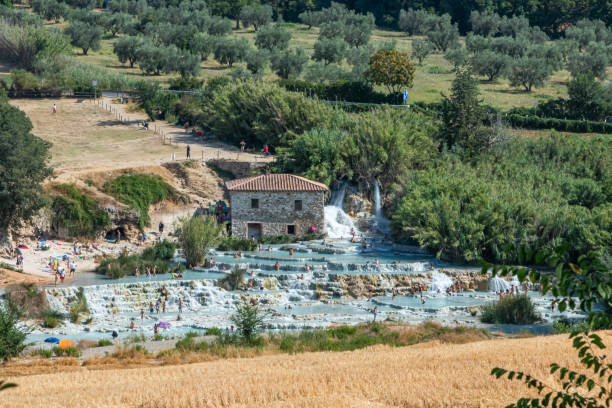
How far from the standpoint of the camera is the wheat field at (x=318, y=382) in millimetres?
22781

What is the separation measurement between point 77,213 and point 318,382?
3607 centimetres

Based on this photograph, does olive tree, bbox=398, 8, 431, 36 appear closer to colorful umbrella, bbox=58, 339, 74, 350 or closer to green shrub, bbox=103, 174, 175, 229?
green shrub, bbox=103, 174, 175, 229

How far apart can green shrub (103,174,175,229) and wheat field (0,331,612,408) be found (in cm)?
2922

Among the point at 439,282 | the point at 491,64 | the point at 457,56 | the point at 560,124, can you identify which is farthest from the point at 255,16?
the point at 439,282

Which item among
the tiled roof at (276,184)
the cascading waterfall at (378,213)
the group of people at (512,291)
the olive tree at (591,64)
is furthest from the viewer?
the olive tree at (591,64)

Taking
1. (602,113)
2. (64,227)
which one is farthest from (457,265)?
(602,113)

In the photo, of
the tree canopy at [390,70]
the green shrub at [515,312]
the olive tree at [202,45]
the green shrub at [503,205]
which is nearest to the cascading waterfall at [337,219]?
the green shrub at [503,205]

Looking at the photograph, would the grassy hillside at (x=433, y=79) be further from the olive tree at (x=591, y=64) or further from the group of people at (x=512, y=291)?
the group of people at (x=512, y=291)

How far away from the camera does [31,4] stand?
130 meters

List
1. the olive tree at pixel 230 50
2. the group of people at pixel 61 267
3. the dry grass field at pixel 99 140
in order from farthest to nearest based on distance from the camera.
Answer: the olive tree at pixel 230 50 < the dry grass field at pixel 99 140 < the group of people at pixel 61 267

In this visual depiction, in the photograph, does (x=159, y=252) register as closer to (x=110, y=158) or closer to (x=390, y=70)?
(x=110, y=158)

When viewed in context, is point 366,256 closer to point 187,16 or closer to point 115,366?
point 115,366

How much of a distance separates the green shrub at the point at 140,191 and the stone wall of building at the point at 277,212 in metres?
6.15

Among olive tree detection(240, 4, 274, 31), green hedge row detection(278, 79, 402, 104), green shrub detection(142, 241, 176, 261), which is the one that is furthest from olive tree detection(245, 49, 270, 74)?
green shrub detection(142, 241, 176, 261)
